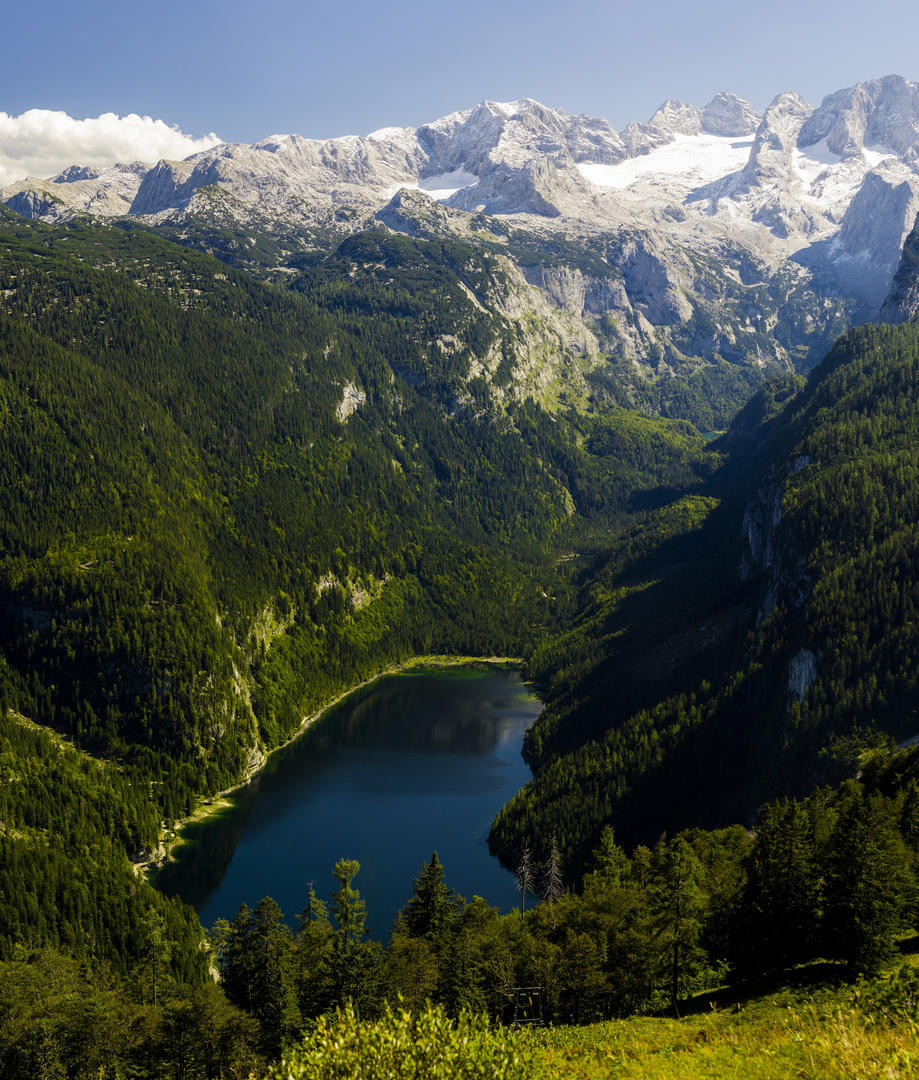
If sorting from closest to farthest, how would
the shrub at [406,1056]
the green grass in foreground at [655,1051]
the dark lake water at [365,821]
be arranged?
the green grass in foreground at [655,1051]
the shrub at [406,1056]
the dark lake water at [365,821]

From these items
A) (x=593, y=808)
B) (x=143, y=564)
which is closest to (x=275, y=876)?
(x=593, y=808)

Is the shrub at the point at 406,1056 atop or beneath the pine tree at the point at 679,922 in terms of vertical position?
atop

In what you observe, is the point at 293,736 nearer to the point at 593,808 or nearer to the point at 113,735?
the point at 113,735

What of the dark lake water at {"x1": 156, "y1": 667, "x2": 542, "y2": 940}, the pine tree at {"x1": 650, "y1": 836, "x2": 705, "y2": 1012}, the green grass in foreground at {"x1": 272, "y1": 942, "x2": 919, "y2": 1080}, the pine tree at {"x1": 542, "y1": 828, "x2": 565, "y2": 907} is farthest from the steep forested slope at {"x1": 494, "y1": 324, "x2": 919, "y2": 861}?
the green grass in foreground at {"x1": 272, "y1": 942, "x2": 919, "y2": 1080}

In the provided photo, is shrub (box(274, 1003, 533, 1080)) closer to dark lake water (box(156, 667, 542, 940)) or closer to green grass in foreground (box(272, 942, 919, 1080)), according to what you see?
green grass in foreground (box(272, 942, 919, 1080))

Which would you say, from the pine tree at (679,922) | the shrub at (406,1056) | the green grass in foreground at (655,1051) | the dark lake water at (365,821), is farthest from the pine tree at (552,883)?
the shrub at (406,1056)

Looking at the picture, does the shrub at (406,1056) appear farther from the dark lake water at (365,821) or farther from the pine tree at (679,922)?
the dark lake water at (365,821)

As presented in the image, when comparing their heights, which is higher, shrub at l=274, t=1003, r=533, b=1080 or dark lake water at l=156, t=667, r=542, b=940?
shrub at l=274, t=1003, r=533, b=1080

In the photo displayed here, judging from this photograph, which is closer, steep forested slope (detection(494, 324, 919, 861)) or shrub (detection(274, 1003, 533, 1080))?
shrub (detection(274, 1003, 533, 1080))
